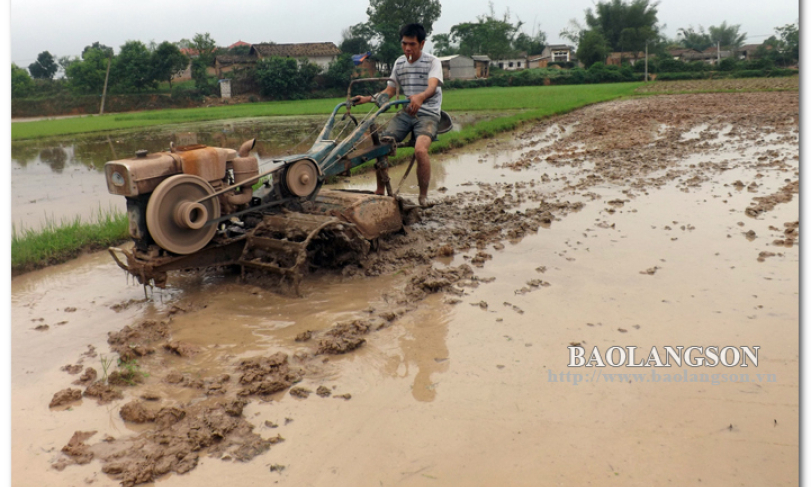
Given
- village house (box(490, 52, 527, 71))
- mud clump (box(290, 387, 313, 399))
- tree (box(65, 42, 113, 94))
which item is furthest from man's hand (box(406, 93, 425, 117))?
village house (box(490, 52, 527, 71))

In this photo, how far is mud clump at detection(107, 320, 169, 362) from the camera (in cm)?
338

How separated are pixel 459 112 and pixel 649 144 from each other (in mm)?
11963

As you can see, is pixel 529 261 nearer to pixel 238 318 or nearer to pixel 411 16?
pixel 238 318

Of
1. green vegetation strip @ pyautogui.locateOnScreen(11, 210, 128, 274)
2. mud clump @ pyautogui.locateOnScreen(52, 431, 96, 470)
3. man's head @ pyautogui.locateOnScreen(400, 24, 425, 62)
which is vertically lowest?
mud clump @ pyautogui.locateOnScreen(52, 431, 96, 470)

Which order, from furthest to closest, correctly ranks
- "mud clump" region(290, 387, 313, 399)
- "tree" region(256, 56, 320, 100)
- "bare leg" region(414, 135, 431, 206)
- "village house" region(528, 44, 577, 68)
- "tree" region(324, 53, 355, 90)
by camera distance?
"village house" region(528, 44, 577, 68), "tree" region(324, 53, 355, 90), "tree" region(256, 56, 320, 100), "bare leg" region(414, 135, 431, 206), "mud clump" region(290, 387, 313, 399)

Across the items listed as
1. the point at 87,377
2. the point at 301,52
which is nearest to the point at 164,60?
the point at 301,52

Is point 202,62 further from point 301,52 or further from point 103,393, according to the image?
point 103,393

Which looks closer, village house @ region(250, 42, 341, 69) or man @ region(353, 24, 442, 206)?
man @ region(353, 24, 442, 206)

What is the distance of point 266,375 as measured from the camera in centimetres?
308

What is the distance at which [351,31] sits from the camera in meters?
59.1

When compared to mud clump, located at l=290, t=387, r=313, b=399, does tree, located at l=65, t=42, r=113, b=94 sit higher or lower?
higher

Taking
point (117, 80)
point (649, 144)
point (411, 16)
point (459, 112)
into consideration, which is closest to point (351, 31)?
point (411, 16)

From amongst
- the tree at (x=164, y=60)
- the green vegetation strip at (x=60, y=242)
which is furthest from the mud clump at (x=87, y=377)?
the tree at (x=164, y=60)

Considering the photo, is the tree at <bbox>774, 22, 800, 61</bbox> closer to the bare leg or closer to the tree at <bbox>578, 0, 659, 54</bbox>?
the tree at <bbox>578, 0, 659, 54</bbox>
